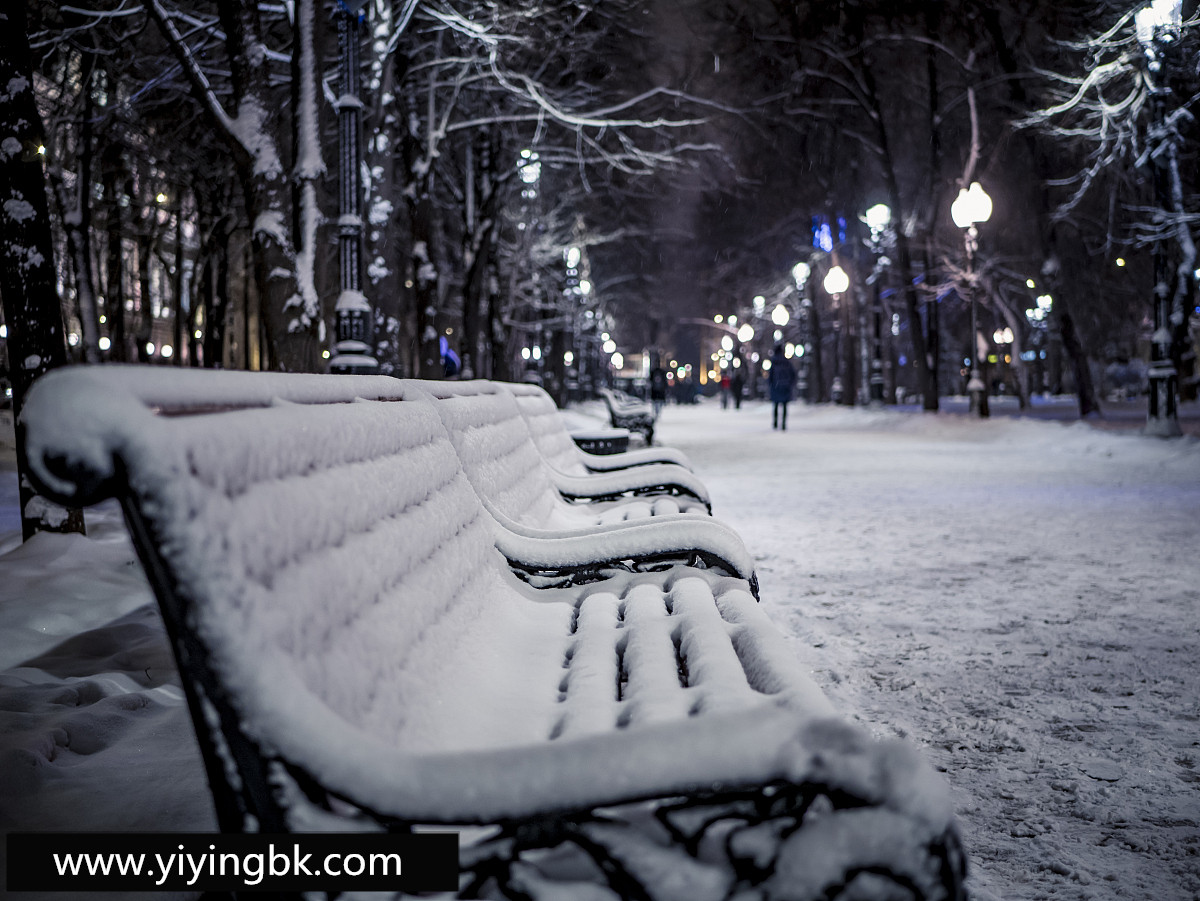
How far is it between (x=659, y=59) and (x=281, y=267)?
10029 millimetres

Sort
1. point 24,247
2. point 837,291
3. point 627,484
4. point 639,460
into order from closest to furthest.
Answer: point 627,484 → point 24,247 → point 639,460 → point 837,291

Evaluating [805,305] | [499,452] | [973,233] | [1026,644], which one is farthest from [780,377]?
[499,452]

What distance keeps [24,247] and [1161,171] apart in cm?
1444

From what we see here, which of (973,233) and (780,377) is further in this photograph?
(780,377)

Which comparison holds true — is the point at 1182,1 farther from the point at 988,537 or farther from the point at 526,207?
the point at 526,207

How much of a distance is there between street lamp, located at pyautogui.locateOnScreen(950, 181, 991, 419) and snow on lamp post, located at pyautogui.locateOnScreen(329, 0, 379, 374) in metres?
11.1

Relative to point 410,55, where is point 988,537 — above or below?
below

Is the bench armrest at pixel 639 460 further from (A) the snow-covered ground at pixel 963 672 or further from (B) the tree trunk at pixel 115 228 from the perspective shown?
(B) the tree trunk at pixel 115 228

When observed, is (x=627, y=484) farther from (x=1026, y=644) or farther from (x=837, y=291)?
(x=837, y=291)

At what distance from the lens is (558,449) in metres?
6.09

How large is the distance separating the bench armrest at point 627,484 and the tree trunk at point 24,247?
9.62 ft

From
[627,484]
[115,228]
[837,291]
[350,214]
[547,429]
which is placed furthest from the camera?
[837,291]

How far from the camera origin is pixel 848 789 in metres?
1.24

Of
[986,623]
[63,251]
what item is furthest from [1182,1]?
[63,251]
